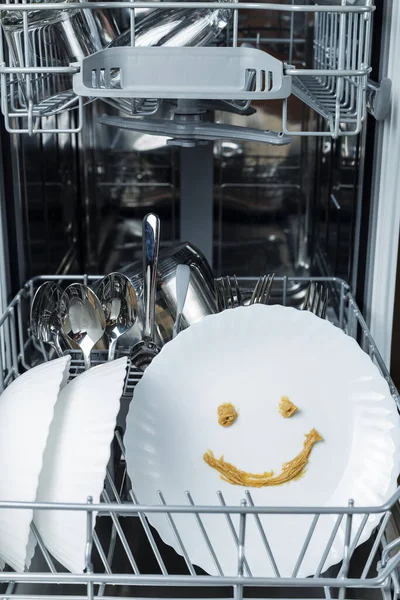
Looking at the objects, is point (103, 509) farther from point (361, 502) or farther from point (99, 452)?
point (361, 502)

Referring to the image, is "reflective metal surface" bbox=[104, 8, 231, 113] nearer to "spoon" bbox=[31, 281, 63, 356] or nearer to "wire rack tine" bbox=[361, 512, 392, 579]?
"spoon" bbox=[31, 281, 63, 356]

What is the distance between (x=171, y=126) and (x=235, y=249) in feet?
1.82

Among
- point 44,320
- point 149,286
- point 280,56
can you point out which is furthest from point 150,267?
point 280,56

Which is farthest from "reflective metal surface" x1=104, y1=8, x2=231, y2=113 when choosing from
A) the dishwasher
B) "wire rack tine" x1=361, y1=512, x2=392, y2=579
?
"wire rack tine" x1=361, y1=512, x2=392, y2=579

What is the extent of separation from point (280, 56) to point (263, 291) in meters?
0.51

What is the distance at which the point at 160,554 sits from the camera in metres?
0.82

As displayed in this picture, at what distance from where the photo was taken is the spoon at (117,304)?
0.90 metres

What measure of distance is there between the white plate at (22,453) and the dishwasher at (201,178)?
0.03 m

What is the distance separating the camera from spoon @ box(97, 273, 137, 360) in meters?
0.90

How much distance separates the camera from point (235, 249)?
1.39 meters

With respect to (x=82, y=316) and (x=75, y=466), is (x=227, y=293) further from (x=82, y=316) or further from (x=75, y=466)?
(x=75, y=466)

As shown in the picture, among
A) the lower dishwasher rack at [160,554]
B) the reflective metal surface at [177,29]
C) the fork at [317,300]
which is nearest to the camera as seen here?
the lower dishwasher rack at [160,554]

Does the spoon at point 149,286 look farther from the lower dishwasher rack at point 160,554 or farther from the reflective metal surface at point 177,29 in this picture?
the reflective metal surface at point 177,29

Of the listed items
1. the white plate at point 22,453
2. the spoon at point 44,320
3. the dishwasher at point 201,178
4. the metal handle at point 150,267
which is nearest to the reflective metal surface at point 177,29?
the dishwasher at point 201,178
